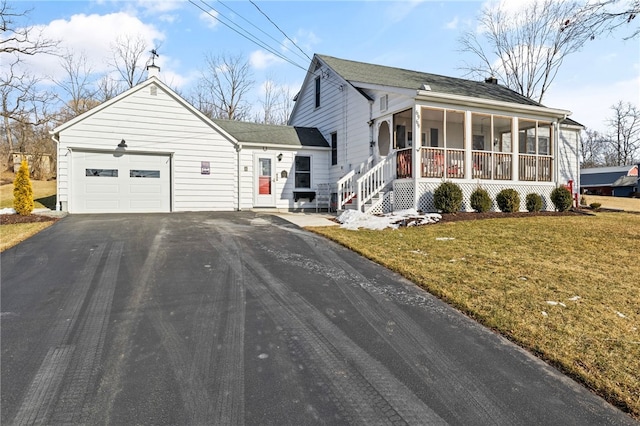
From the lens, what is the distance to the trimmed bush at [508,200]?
486 inches

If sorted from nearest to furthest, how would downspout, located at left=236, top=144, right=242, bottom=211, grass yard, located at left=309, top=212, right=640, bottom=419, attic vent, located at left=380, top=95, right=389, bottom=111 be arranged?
1. grass yard, located at left=309, top=212, right=640, bottom=419
2. attic vent, located at left=380, top=95, right=389, bottom=111
3. downspout, located at left=236, top=144, right=242, bottom=211

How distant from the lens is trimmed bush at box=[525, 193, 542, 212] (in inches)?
512

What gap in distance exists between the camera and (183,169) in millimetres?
12961

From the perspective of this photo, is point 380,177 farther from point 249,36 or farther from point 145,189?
point 145,189

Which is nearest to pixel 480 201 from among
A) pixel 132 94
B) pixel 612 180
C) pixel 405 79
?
pixel 405 79

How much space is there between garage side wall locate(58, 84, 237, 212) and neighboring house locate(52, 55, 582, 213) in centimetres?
3

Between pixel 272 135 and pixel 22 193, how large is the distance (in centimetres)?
848

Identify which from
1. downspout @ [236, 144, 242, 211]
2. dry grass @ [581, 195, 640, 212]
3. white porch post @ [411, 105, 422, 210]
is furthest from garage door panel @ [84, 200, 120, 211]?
dry grass @ [581, 195, 640, 212]

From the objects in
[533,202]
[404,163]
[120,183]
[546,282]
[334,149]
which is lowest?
[546,282]

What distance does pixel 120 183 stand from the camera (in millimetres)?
12133

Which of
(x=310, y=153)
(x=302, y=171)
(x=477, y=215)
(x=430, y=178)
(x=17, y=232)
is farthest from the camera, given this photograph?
(x=310, y=153)

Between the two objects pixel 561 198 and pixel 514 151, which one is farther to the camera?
pixel 561 198

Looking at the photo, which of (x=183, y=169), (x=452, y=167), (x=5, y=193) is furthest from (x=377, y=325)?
(x=5, y=193)

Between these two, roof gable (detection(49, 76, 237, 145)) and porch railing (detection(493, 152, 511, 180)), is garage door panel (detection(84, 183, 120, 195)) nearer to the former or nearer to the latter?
roof gable (detection(49, 76, 237, 145))
